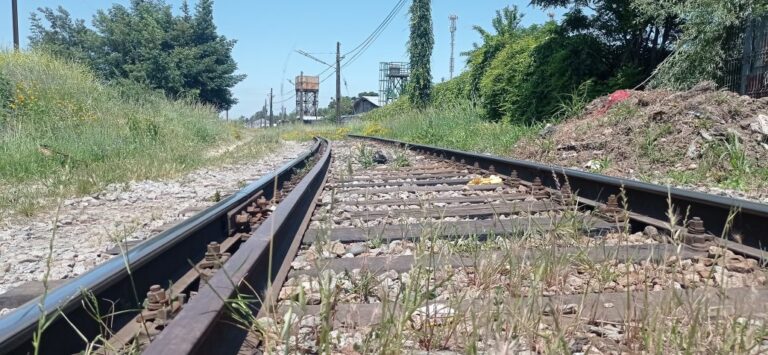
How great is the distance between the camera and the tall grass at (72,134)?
5952 mm

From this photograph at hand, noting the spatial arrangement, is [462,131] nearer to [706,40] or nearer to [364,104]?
[706,40]

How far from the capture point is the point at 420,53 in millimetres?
32656

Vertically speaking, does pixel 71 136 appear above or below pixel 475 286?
above

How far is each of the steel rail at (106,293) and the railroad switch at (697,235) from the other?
2.16 metres

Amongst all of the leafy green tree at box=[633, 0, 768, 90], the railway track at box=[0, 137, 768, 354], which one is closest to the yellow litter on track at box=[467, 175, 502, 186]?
the railway track at box=[0, 137, 768, 354]

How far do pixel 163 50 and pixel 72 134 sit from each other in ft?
85.4

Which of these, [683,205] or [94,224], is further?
[94,224]

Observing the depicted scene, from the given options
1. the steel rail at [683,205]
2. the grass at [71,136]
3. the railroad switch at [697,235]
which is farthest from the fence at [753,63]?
the grass at [71,136]

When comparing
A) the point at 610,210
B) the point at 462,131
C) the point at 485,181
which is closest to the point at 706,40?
the point at 462,131

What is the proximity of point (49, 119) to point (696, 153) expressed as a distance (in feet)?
30.5

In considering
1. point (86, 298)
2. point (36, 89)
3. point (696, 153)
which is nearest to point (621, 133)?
point (696, 153)

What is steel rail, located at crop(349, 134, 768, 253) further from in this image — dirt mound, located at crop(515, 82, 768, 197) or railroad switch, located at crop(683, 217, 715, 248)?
dirt mound, located at crop(515, 82, 768, 197)

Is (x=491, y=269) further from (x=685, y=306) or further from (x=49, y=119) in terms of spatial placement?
(x=49, y=119)

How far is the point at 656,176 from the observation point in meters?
5.36
